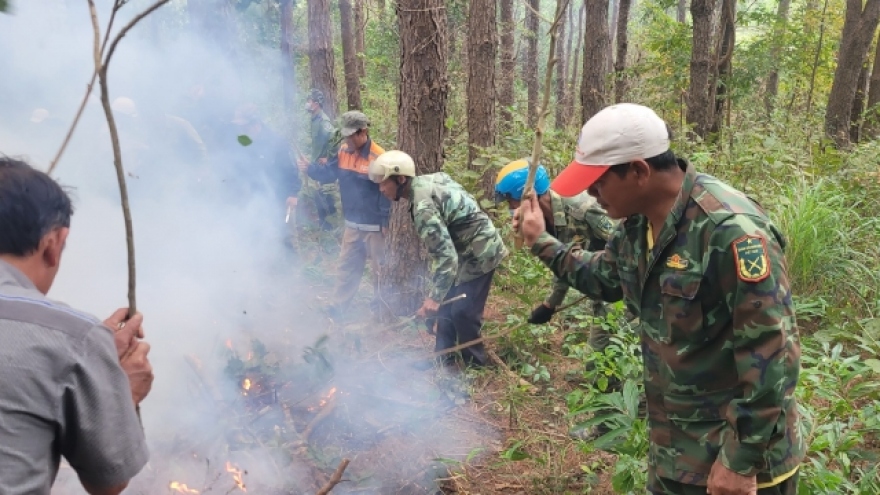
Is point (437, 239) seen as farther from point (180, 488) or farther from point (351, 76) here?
point (351, 76)

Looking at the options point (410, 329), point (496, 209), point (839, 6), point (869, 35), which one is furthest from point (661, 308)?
point (839, 6)

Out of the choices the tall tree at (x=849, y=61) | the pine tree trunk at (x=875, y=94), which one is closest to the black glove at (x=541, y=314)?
the tall tree at (x=849, y=61)

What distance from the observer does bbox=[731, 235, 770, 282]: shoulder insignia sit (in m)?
1.83

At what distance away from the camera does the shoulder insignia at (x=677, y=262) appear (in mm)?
2021

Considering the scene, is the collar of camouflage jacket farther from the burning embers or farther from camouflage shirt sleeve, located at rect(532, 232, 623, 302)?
the burning embers

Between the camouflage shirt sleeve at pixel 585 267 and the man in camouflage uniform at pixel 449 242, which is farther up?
the camouflage shirt sleeve at pixel 585 267

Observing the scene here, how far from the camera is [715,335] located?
2.02 m

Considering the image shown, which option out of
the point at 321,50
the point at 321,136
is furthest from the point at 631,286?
the point at 321,50

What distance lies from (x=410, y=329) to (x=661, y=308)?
4.17 m

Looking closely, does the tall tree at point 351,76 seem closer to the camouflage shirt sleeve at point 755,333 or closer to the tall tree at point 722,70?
the tall tree at point 722,70

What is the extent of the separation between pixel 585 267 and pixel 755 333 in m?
0.85

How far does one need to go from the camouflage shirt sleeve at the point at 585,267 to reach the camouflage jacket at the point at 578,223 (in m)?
1.82

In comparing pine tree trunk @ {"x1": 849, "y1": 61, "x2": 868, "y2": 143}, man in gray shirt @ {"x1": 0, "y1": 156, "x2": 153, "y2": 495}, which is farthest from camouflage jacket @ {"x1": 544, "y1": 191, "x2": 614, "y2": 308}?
pine tree trunk @ {"x1": 849, "y1": 61, "x2": 868, "y2": 143}

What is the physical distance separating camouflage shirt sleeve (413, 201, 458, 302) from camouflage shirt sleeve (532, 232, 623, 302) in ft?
7.13
